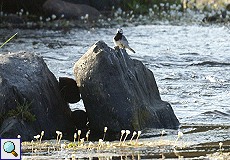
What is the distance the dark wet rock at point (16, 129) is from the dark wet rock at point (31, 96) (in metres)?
0.01

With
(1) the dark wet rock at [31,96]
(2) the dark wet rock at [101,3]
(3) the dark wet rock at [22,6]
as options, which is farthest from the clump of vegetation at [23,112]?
(2) the dark wet rock at [101,3]

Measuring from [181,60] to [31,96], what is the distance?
27.4ft

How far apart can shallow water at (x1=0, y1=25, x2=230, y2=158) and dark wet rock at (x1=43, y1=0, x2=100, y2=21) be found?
97.4 inches

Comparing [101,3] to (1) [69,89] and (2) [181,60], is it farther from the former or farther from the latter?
(1) [69,89]

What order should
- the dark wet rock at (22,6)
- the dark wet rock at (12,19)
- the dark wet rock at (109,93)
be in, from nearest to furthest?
the dark wet rock at (109,93) → the dark wet rock at (12,19) → the dark wet rock at (22,6)

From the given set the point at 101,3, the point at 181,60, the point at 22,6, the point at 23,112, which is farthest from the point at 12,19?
the point at 23,112

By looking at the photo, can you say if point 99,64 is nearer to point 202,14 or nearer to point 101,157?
point 101,157

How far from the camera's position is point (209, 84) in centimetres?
1403

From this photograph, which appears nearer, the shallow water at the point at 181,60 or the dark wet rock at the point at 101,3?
the shallow water at the point at 181,60

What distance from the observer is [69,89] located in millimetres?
10109

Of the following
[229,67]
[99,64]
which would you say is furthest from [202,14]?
[99,64]

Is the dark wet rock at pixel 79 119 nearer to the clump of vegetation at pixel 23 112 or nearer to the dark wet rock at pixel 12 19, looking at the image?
the clump of vegetation at pixel 23 112

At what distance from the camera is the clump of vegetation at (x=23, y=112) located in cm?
891

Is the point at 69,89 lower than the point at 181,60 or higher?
higher
